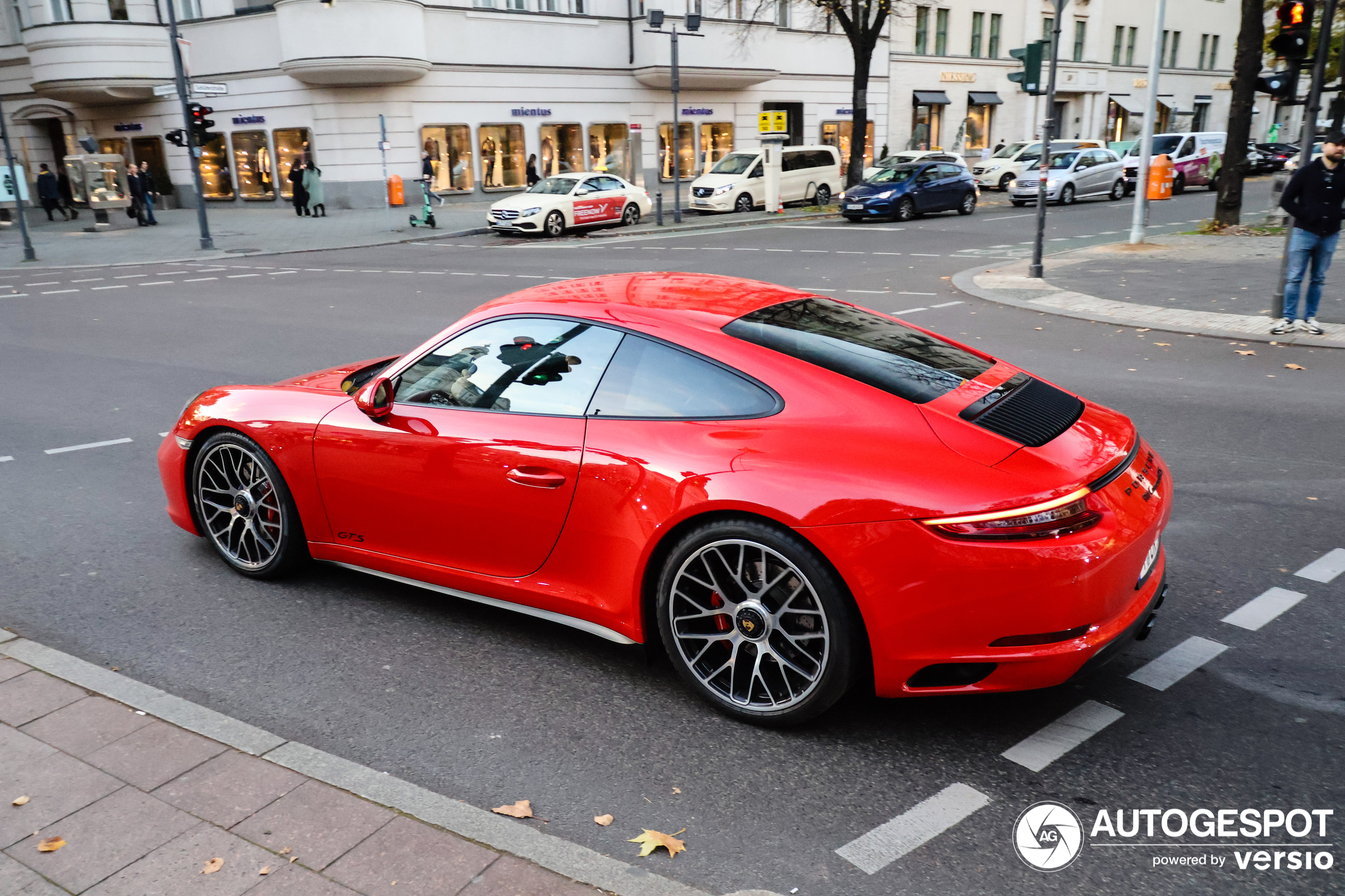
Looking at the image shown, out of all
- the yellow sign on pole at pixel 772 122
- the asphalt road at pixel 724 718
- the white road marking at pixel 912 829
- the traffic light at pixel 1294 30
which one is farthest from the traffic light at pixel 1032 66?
the yellow sign on pole at pixel 772 122

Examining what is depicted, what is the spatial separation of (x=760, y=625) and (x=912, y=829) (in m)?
0.79

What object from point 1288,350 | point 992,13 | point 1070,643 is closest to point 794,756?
point 1070,643

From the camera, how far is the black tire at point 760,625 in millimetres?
3258

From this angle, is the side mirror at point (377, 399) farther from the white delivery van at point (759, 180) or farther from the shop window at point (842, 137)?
the shop window at point (842, 137)

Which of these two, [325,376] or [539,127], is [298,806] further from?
[539,127]

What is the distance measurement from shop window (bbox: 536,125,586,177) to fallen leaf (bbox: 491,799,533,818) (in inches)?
1408

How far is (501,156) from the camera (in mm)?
36500

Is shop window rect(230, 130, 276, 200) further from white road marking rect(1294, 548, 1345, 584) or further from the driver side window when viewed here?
white road marking rect(1294, 548, 1345, 584)

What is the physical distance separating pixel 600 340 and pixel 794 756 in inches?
65.5

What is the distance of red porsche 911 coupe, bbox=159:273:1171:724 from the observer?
3107mm

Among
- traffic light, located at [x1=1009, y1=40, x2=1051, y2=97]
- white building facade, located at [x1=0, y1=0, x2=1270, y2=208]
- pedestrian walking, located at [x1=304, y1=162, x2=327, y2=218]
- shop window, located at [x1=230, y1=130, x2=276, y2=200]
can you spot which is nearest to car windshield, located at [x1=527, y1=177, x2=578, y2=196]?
white building facade, located at [x1=0, y1=0, x2=1270, y2=208]

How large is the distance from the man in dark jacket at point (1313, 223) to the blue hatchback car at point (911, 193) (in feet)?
55.8

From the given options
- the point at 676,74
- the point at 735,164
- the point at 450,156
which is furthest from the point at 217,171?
the point at 735,164

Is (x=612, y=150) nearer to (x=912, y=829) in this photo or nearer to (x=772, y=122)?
(x=772, y=122)
